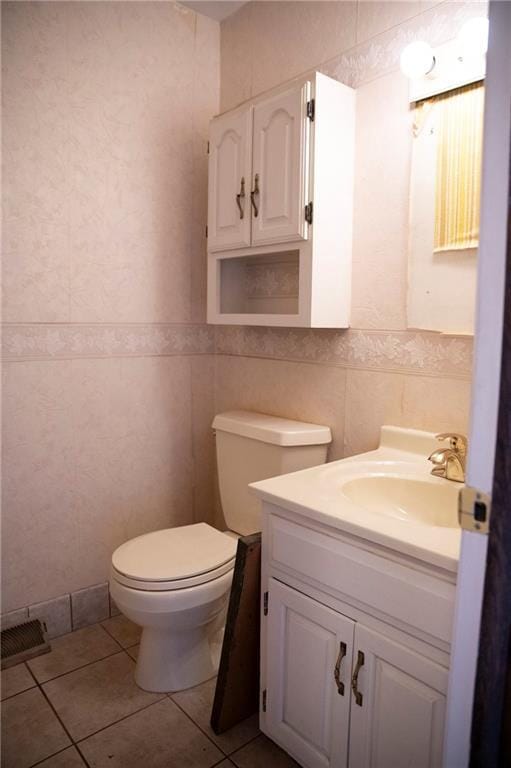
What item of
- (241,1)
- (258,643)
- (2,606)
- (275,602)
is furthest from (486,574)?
(241,1)

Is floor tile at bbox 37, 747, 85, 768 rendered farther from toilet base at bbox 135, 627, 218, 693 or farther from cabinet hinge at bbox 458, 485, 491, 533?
cabinet hinge at bbox 458, 485, 491, 533

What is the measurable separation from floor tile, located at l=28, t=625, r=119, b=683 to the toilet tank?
611 mm

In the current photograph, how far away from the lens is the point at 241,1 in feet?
6.54

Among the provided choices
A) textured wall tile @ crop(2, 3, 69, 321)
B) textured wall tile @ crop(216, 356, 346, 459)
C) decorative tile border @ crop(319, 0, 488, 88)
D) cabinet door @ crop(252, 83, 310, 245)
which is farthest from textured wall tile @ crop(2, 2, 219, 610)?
decorative tile border @ crop(319, 0, 488, 88)

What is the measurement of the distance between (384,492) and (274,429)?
0.46 m

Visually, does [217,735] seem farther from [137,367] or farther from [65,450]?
[137,367]

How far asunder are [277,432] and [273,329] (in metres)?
Result: 0.48

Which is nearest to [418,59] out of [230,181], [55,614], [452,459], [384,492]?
[230,181]

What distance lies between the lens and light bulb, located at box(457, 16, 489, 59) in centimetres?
125

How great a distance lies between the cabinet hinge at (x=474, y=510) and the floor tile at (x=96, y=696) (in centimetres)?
132

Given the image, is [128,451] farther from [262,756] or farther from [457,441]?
[457,441]

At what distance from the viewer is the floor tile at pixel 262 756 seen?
1317 millimetres

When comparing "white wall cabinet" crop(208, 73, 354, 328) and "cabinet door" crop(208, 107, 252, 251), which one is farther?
"cabinet door" crop(208, 107, 252, 251)

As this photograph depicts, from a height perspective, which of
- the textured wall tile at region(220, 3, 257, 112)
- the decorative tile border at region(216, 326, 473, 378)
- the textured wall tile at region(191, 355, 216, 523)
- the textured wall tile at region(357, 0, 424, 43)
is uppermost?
the textured wall tile at region(220, 3, 257, 112)
